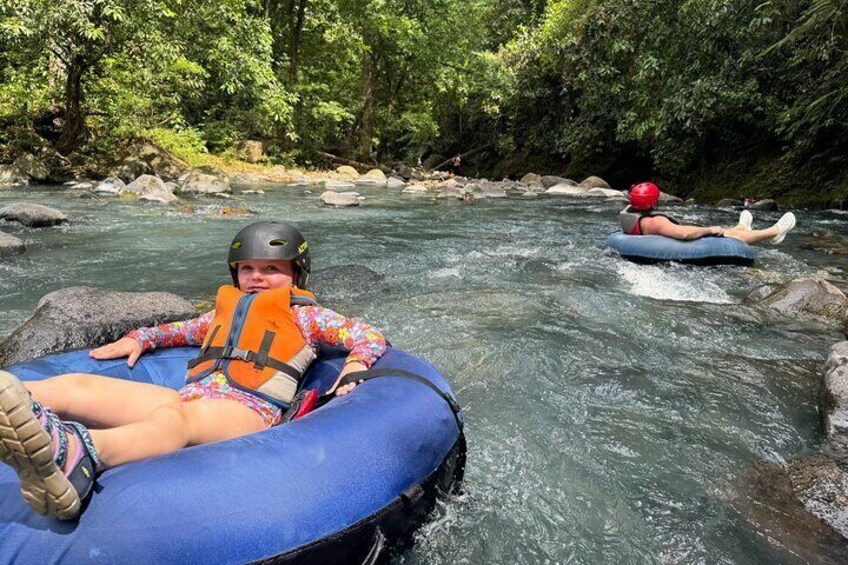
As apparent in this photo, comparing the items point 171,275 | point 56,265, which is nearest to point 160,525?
point 171,275

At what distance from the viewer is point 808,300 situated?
5016mm

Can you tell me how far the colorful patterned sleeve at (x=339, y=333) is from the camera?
2.59 meters

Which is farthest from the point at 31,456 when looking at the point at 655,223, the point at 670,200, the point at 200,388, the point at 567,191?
the point at 567,191

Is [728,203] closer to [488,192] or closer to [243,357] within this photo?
[488,192]

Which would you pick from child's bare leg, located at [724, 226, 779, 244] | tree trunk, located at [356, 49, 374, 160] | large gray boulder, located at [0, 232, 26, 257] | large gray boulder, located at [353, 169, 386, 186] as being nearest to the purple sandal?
large gray boulder, located at [0, 232, 26, 257]

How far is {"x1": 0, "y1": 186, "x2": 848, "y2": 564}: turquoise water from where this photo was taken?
2.34 m

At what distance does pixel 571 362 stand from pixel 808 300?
2.54 m

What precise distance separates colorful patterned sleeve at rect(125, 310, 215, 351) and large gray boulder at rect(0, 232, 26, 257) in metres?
4.68

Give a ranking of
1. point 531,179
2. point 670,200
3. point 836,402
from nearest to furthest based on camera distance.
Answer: point 836,402 → point 670,200 → point 531,179

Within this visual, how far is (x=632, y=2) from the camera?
1422 centimetres

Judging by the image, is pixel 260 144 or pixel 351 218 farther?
pixel 260 144

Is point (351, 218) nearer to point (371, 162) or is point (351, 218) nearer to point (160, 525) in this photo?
point (160, 525)

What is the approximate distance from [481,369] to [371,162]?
71.1ft

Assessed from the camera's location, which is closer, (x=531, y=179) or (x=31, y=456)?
(x=31, y=456)
